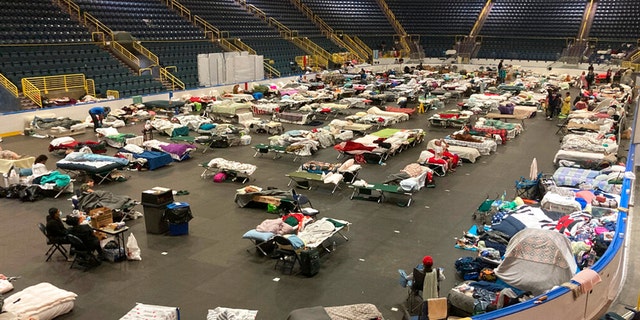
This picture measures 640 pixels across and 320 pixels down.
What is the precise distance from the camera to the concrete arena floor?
8180 mm

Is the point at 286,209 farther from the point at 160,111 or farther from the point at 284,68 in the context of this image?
the point at 284,68

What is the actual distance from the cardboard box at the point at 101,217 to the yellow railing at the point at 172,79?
19.4 m

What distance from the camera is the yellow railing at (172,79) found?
29.0 metres

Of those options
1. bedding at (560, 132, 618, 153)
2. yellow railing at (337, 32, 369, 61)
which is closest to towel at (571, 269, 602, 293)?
bedding at (560, 132, 618, 153)

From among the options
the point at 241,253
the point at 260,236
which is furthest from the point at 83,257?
the point at 260,236

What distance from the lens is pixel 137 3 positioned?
33.3m

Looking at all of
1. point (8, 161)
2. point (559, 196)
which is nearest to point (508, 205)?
point (559, 196)

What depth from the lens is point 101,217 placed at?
10.1m

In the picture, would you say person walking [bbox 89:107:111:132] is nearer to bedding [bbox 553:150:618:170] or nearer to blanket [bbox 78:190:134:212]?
blanket [bbox 78:190:134:212]

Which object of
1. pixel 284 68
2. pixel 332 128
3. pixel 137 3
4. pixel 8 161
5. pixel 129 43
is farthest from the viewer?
pixel 284 68

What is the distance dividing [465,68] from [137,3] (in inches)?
1005

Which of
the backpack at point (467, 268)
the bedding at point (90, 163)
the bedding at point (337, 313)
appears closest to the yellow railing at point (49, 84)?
the bedding at point (90, 163)

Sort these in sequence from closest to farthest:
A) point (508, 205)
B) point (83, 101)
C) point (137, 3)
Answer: point (508, 205) → point (83, 101) → point (137, 3)

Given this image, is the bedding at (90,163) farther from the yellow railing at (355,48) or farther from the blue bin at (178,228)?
the yellow railing at (355,48)
